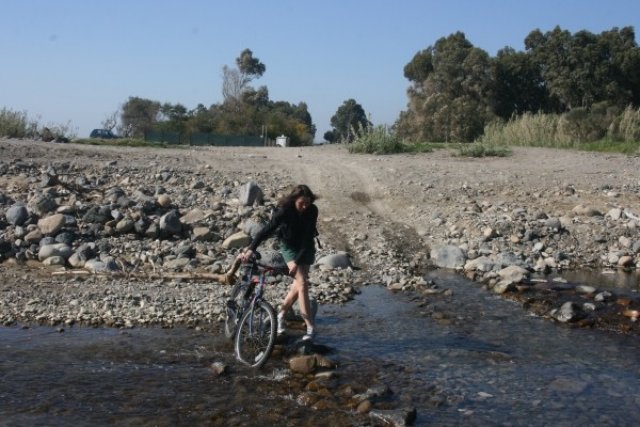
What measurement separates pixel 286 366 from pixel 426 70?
138 ft

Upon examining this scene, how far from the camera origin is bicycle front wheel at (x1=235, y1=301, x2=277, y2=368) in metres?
7.68

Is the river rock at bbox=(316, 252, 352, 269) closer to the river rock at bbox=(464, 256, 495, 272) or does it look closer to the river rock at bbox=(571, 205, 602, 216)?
the river rock at bbox=(464, 256, 495, 272)

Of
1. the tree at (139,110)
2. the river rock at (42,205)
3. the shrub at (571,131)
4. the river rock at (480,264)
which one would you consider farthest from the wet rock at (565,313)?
the tree at (139,110)

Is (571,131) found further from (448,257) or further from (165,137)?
(448,257)

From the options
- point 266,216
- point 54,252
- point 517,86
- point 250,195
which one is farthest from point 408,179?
point 517,86

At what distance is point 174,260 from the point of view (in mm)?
12836

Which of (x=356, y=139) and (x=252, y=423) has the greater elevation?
(x=356, y=139)

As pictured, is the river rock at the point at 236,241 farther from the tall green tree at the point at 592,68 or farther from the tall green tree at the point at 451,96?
the tall green tree at the point at 592,68

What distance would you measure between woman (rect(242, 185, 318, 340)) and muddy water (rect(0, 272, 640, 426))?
3.26ft

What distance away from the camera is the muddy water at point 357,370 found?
21.7ft

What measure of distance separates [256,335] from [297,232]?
127 cm

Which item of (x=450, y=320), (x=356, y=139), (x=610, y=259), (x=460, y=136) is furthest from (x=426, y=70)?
(x=450, y=320)

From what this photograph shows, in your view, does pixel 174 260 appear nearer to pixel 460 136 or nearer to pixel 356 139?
pixel 356 139

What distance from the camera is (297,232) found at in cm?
812
